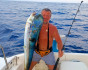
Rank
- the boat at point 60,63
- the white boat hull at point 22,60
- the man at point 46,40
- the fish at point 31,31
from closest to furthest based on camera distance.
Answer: the fish at point 31,31, the man at point 46,40, the boat at point 60,63, the white boat hull at point 22,60

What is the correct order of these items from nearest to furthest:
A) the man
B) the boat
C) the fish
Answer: the fish
the man
the boat

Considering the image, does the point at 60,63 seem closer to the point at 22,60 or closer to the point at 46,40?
the point at 46,40

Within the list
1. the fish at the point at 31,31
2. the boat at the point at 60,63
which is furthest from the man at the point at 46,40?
the fish at the point at 31,31

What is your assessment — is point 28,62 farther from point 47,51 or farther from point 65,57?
point 65,57

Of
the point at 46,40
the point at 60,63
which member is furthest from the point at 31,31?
the point at 60,63

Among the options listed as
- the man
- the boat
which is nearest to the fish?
the man

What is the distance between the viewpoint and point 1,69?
2674 millimetres

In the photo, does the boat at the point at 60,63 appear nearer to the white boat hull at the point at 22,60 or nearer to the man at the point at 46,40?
the white boat hull at the point at 22,60

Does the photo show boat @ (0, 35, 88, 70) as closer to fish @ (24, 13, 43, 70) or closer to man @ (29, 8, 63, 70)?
man @ (29, 8, 63, 70)

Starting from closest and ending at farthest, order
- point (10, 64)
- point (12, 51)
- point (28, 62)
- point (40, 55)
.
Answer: point (28, 62), point (40, 55), point (10, 64), point (12, 51)

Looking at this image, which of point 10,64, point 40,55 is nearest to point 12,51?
point 10,64

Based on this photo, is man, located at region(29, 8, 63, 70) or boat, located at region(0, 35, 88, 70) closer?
man, located at region(29, 8, 63, 70)

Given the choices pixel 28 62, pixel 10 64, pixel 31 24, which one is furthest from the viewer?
pixel 10 64

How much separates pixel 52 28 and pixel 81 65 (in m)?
1.08
